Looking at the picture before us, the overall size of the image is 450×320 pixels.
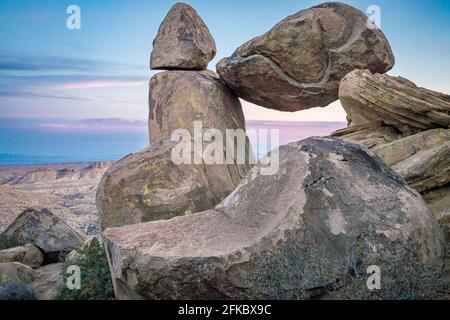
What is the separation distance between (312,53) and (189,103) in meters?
3.49

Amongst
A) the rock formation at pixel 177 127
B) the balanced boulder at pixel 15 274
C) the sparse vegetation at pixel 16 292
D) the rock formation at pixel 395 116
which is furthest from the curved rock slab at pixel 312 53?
the sparse vegetation at pixel 16 292

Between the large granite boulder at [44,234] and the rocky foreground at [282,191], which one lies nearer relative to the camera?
the rocky foreground at [282,191]

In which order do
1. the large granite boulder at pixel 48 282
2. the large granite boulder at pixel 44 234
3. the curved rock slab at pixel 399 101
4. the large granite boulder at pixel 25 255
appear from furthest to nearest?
the large granite boulder at pixel 44 234
the large granite boulder at pixel 25 255
the curved rock slab at pixel 399 101
the large granite boulder at pixel 48 282

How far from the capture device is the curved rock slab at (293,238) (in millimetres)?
5402

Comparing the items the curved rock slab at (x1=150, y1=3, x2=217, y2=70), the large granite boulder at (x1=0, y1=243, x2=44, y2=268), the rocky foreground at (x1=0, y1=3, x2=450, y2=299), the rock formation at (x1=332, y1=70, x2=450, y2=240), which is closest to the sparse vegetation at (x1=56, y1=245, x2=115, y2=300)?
the rocky foreground at (x1=0, y1=3, x2=450, y2=299)

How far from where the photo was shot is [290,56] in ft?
41.7

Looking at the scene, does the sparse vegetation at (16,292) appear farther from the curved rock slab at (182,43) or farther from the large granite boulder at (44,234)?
the curved rock slab at (182,43)

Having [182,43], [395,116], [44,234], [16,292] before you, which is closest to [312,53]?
[395,116]

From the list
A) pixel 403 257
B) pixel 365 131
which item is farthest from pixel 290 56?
pixel 403 257

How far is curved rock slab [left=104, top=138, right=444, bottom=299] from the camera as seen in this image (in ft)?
17.7

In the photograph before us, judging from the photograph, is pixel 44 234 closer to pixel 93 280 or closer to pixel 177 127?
pixel 177 127

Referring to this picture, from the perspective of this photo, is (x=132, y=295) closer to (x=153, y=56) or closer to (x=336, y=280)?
(x=336, y=280)

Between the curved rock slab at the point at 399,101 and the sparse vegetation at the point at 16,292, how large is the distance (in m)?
6.92

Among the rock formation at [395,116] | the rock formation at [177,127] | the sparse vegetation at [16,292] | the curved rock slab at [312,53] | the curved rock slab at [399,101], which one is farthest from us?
the curved rock slab at [312,53]
